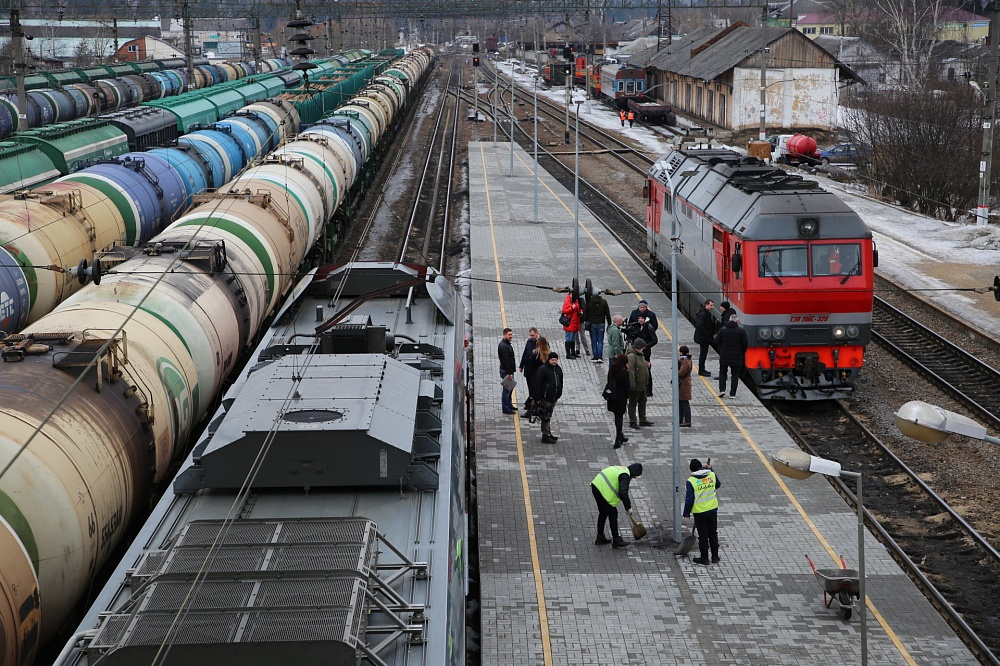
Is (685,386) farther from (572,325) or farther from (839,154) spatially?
(839,154)

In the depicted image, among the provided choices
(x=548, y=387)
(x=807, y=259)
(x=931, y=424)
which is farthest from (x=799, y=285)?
(x=931, y=424)

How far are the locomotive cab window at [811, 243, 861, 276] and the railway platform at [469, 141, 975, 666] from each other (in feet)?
8.82

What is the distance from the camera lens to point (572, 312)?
68.0 ft

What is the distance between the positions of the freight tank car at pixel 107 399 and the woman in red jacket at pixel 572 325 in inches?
237

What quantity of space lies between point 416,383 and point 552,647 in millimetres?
3273

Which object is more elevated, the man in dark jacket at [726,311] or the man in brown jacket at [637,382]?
the man in dark jacket at [726,311]

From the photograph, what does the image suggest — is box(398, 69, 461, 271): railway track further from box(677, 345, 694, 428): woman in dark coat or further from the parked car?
the parked car

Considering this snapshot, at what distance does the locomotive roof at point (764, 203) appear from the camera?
59.6ft

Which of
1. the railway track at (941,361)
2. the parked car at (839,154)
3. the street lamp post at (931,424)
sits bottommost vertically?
the railway track at (941,361)

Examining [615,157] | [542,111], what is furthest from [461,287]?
[542,111]

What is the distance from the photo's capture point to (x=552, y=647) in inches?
435

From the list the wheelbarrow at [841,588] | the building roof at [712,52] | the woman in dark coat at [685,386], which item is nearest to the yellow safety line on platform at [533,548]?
the woman in dark coat at [685,386]

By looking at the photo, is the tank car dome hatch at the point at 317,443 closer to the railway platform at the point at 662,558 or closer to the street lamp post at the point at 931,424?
the railway platform at the point at 662,558

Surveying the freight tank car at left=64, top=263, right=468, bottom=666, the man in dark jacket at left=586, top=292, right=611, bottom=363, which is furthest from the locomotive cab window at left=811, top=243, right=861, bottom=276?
the freight tank car at left=64, top=263, right=468, bottom=666
